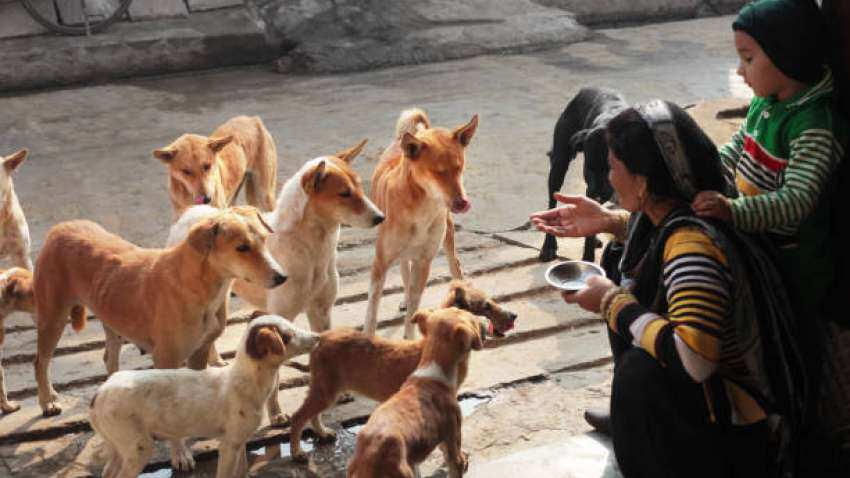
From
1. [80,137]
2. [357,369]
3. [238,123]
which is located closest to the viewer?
[357,369]

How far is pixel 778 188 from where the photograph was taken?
4.12 meters

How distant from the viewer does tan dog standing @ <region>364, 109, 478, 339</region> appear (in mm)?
6047

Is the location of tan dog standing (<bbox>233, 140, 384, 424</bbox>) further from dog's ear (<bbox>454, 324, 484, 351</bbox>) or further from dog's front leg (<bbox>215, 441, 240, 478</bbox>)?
dog's ear (<bbox>454, 324, 484, 351</bbox>)

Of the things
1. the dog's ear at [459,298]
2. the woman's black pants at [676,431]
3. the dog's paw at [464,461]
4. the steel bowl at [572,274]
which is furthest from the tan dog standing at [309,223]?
the woman's black pants at [676,431]

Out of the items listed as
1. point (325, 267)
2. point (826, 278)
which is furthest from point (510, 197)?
point (826, 278)

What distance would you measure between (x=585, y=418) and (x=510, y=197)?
142 inches

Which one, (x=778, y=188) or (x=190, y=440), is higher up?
(x=778, y=188)

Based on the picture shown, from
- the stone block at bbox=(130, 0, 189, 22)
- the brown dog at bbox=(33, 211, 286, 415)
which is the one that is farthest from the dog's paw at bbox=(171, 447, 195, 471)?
the stone block at bbox=(130, 0, 189, 22)

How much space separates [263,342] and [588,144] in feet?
9.70

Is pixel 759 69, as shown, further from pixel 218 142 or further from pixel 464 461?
pixel 218 142

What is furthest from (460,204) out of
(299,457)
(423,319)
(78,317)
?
(78,317)

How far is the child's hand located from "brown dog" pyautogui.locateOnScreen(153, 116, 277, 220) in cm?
382

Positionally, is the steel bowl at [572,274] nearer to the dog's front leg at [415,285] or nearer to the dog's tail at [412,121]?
the dog's front leg at [415,285]

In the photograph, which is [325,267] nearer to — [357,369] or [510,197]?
[357,369]
